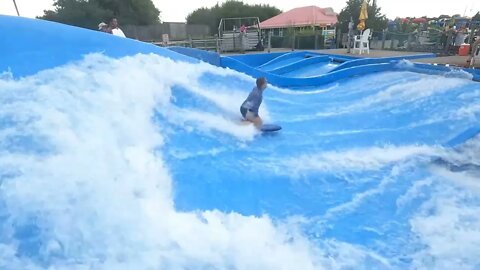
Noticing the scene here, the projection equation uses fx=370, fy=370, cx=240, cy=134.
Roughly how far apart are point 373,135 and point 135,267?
4.21 meters

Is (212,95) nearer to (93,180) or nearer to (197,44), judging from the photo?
(93,180)

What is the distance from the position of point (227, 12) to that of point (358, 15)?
63.4 ft

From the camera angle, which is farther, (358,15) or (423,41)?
(358,15)

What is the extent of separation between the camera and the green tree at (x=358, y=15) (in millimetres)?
19636

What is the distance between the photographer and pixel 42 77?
469cm

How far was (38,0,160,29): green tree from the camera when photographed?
27109 millimetres

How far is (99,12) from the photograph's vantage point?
1088 inches

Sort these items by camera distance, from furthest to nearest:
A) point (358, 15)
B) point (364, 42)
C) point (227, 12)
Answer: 1. point (227, 12)
2. point (358, 15)
3. point (364, 42)

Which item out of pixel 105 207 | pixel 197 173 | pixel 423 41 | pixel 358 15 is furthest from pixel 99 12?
pixel 105 207

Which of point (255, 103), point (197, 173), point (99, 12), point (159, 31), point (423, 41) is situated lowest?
point (197, 173)

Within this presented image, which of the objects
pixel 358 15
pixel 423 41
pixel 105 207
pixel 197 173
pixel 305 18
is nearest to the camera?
pixel 105 207

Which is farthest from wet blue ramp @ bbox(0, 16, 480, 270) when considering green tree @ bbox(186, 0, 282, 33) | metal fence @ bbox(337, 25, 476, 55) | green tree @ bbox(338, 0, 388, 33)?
green tree @ bbox(186, 0, 282, 33)

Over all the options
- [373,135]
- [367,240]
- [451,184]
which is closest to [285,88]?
[373,135]

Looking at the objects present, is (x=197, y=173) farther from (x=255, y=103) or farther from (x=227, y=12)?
(x=227, y=12)
